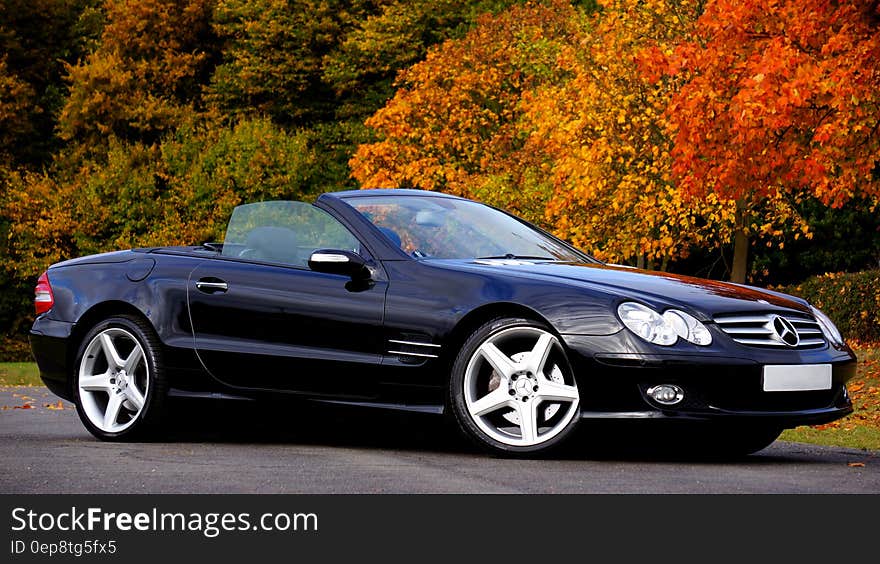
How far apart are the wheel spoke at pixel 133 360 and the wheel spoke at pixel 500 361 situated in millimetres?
2370

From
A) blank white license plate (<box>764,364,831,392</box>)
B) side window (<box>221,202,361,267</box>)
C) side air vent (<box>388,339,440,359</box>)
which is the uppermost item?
side window (<box>221,202,361,267</box>)

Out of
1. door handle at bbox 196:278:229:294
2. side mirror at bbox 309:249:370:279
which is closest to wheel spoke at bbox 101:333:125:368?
door handle at bbox 196:278:229:294

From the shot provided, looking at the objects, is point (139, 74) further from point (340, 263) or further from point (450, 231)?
point (340, 263)

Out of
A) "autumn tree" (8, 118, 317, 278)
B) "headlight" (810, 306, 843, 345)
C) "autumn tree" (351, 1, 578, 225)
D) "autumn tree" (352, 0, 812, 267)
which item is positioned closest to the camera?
"headlight" (810, 306, 843, 345)

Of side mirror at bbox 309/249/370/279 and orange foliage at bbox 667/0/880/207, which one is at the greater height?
orange foliage at bbox 667/0/880/207

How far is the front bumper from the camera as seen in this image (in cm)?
710

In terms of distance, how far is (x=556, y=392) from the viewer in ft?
23.9

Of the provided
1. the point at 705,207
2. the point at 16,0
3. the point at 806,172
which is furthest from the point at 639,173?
the point at 16,0

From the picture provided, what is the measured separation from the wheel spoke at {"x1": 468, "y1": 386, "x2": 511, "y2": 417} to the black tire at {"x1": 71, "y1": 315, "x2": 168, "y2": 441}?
2.10m

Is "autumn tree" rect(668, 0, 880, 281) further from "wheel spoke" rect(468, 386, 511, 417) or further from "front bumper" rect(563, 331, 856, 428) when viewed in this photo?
"wheel spoke" rect(468, 386, 511, 417)

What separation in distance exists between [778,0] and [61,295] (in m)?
10.3

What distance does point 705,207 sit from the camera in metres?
26.6
